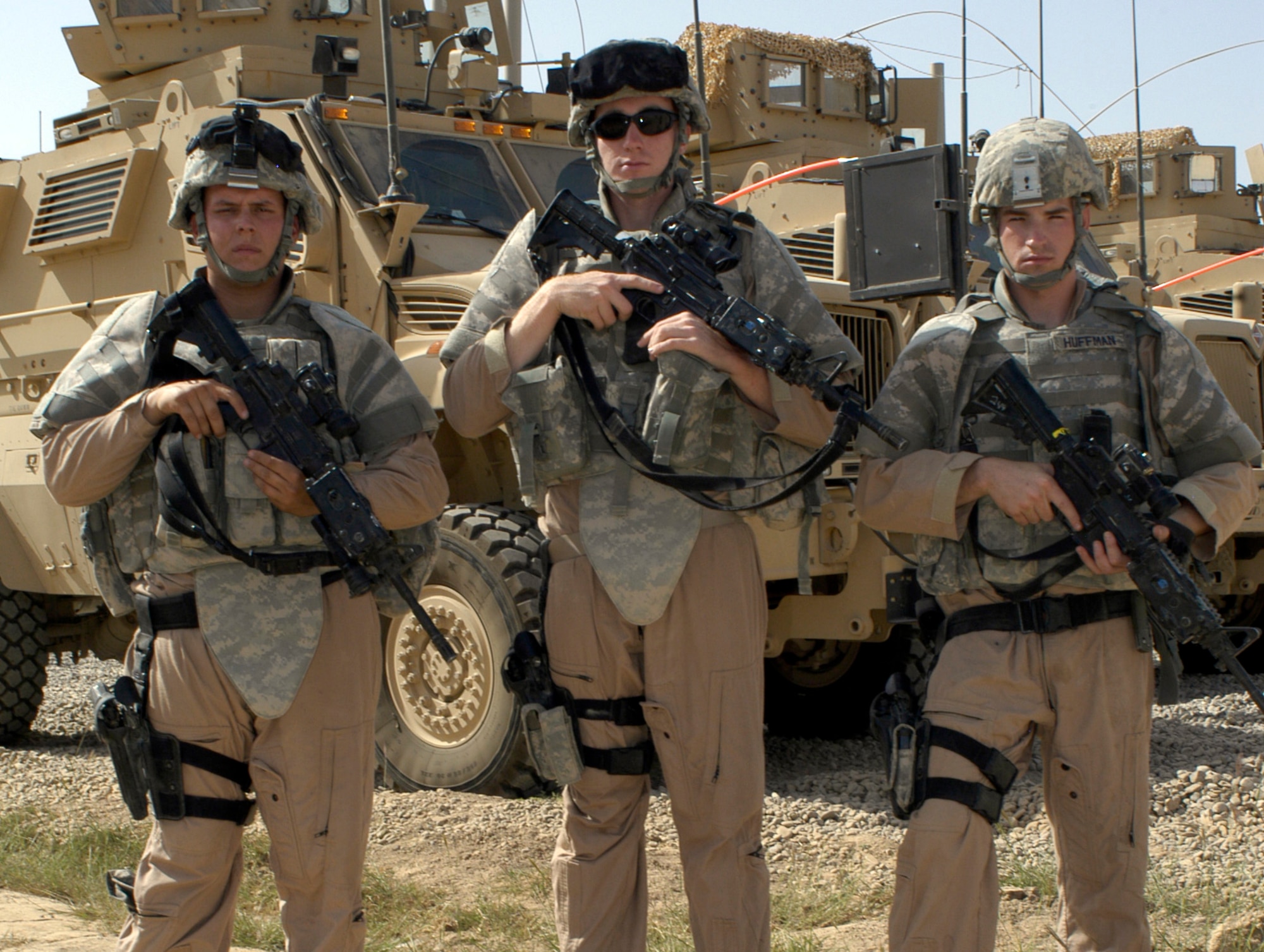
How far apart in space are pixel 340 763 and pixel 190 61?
4.57 metres

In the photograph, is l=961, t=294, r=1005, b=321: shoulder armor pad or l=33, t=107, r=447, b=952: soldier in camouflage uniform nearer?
l=33, t=107, r=447, b=952: soldier in camouflage uniform

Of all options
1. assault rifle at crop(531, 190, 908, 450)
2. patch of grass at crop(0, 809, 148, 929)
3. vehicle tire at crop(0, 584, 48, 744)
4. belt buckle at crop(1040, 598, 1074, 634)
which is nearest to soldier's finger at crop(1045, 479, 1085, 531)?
belt buckle at crop(1040, 598, 1074, 634)

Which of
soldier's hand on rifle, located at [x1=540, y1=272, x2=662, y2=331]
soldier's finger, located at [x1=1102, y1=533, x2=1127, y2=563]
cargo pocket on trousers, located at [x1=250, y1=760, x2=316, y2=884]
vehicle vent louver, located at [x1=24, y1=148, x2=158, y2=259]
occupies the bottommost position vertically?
cargo pocket on trousers, located at [x1=250, y1=760, x2=316, y2=884]

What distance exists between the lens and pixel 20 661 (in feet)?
22.6

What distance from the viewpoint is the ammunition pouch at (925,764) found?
2.91 meters

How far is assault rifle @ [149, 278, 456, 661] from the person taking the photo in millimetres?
2947

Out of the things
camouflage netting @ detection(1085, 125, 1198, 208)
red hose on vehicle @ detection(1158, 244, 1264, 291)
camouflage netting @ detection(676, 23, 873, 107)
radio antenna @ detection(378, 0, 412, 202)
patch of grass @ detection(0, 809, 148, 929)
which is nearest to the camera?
patch of grass @ detection(0, 809, 148, 929)

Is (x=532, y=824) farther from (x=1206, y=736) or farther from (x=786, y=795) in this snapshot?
(x=1206, y=736)

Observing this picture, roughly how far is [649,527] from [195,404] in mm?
875

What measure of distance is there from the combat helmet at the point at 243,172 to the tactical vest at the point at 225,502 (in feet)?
0.52

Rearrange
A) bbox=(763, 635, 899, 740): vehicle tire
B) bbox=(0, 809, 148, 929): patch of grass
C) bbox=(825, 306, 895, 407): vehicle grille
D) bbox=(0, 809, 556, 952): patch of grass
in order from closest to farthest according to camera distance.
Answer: bbox=(0, 809, 556, 952): patch of grass < bbox=(0, 809, 148, 929): patch of grass < bbox=(825, 306, 895, 407): vehicle grille < bbox=(763, 635, 899, 740): vehicle tire

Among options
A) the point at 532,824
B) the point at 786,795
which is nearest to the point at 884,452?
the point at 532,824

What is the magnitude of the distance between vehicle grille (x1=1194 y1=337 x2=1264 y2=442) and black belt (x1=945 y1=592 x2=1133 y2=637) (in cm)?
447

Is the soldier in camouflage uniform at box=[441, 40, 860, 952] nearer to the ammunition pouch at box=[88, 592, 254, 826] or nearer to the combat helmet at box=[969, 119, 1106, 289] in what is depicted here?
the combat helmet at box=[969, 119, 1106, 289]
